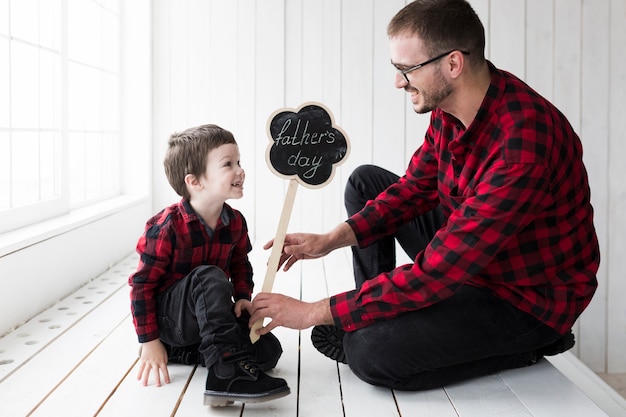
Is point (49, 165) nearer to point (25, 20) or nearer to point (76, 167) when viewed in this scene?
point (76, 167)

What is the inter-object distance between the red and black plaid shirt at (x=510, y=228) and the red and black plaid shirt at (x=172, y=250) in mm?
405

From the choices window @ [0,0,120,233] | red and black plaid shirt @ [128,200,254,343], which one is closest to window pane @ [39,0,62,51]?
window @ [0,0,120,233]

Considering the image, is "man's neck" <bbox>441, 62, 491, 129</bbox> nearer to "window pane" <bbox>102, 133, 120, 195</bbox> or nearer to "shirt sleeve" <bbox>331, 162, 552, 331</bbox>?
"shirt sleeve" <bbox>331, 162, 552, 331</bbox>

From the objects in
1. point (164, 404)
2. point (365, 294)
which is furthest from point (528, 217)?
point (164, 404)

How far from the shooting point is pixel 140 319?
Result: 1.83 metres

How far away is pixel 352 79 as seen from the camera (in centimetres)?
425

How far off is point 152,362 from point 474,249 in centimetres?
89

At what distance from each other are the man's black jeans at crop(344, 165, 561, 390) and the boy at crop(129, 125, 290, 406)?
0.26 m

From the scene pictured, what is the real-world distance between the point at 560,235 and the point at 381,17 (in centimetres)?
277

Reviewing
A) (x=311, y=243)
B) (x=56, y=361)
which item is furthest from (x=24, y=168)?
(x=311, y=243)

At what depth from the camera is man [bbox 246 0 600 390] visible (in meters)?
1.63

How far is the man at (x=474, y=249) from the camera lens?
64.3 inches

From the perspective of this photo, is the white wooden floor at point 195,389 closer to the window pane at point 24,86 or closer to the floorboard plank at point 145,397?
the floorboard plank at point 145,397

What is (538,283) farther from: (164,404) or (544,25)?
(544,25)
